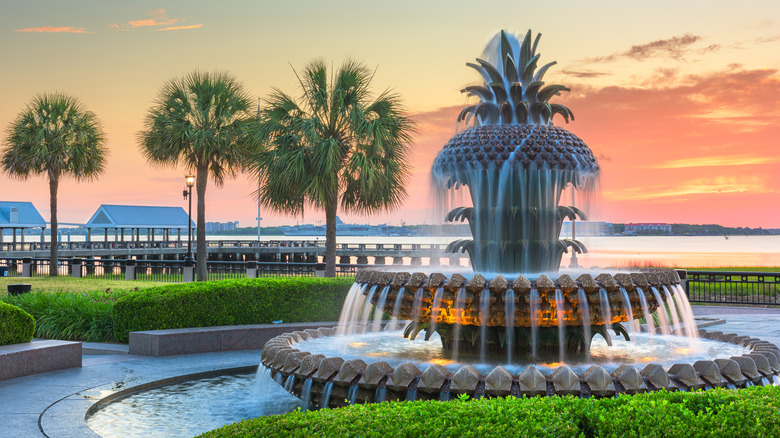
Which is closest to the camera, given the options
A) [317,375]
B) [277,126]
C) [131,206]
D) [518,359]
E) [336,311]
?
[317,375]

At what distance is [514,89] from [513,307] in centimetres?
296

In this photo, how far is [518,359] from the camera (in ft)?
25.5

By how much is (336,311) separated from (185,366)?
421 cm

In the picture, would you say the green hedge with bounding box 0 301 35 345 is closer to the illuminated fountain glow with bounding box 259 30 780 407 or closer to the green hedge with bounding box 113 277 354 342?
the green hedge with bounding box 113 277 354 342

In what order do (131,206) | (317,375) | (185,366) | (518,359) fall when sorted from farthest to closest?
(131,206) → (185,366) → (518,359) → (317,375)

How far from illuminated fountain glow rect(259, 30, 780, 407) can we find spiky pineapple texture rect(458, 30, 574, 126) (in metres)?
0.01

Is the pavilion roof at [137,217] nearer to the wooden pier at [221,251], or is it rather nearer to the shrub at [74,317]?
the wooden pier at [221,251]

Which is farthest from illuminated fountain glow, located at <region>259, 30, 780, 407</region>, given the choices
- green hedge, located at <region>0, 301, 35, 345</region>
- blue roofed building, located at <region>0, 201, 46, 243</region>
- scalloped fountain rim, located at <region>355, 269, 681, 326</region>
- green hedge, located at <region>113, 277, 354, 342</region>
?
blue roofed building, located at <region>0, 201, 46, 243</region>

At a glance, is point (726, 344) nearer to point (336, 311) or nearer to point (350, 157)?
point (336, 311)

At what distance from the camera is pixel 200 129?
30.3 metres

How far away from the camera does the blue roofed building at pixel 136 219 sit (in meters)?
87.2

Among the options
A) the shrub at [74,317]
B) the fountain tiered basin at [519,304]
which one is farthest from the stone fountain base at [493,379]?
the shrub at [74,317]

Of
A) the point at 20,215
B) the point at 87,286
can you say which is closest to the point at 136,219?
the point at 20,215

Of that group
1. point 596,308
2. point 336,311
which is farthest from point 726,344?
point 336,311
